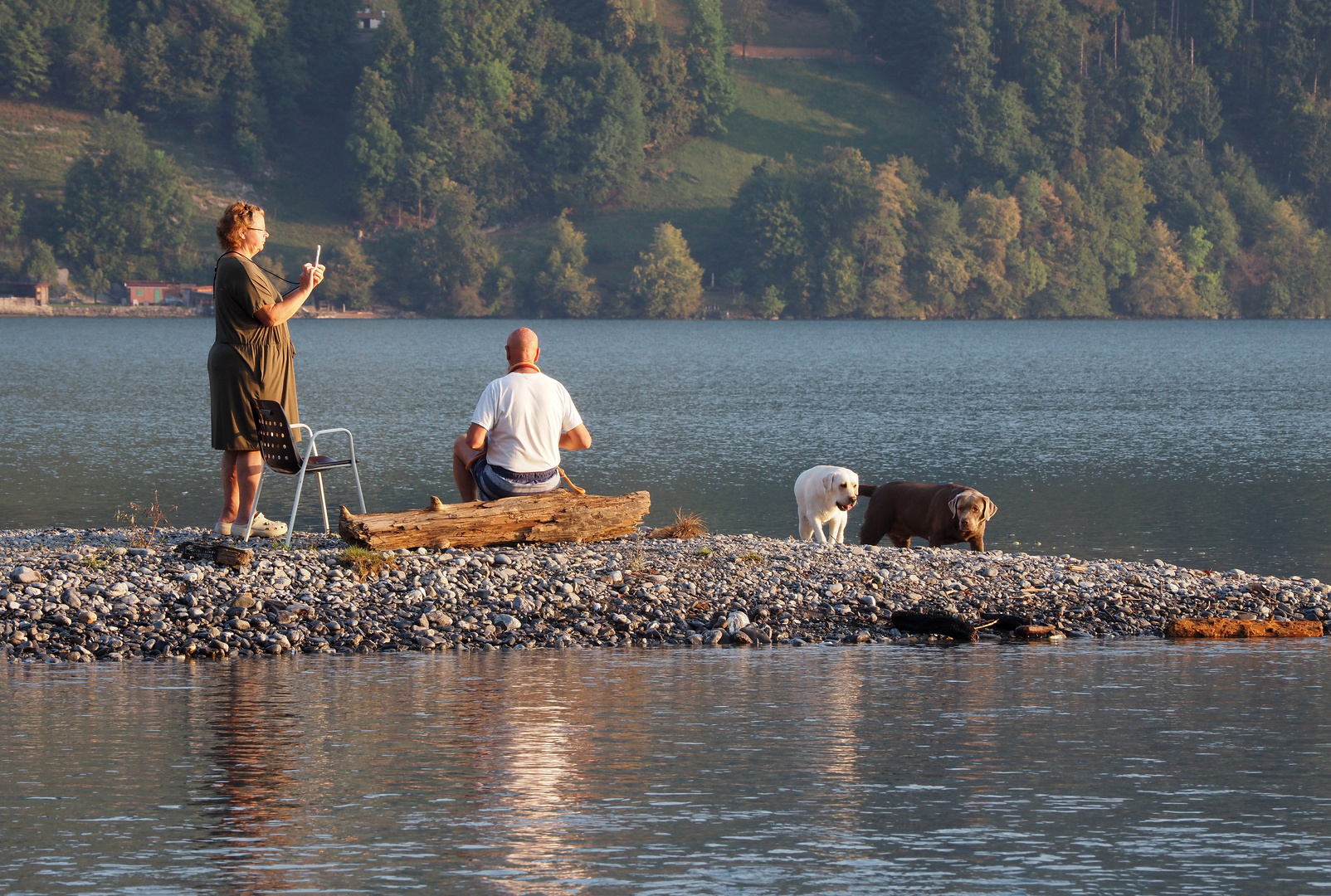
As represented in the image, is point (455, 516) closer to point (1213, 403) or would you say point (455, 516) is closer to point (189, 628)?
point (189, 628)

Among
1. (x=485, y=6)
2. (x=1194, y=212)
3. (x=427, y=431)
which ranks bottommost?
(x=427, y=431)

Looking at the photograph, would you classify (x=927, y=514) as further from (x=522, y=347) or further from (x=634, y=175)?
(x=634, y=175)

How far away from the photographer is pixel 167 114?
18912 cm

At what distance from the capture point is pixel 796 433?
4316 cm

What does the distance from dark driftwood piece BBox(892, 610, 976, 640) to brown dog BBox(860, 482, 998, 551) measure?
11.3 ft

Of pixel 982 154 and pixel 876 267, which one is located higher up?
pixel 982 154

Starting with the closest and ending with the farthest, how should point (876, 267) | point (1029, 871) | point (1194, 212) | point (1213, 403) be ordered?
1. point (1029, 871)
2. point (1213, 403)
3. point (876, 267)
4. point (1194, 212)

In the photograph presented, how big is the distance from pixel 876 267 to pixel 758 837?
161 metres

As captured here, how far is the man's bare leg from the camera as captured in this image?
1464cm

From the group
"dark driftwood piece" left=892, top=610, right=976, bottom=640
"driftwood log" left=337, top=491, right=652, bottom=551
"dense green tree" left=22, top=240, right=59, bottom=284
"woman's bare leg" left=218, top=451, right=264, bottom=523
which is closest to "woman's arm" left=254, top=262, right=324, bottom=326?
"woman's bare leg" left=218, top=451, right=264, bottom=523

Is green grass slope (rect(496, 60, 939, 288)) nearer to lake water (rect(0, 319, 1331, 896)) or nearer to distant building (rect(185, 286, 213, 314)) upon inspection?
distant building (rect(185, 286, 213, 314))

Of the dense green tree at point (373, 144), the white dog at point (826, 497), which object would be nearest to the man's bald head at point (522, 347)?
the white dog at point (826, 497)

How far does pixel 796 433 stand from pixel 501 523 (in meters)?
28.9

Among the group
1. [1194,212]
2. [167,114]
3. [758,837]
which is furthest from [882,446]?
[167,114]
